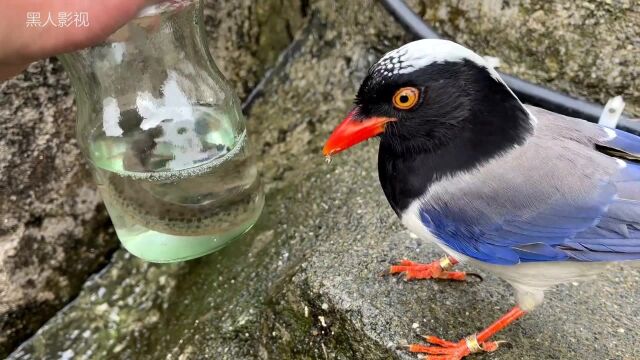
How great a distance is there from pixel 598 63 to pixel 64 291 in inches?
95.9

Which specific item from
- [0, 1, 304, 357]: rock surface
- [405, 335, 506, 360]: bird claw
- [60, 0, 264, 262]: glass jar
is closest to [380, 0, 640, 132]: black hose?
[0, 1, 304, 357]: rock surface

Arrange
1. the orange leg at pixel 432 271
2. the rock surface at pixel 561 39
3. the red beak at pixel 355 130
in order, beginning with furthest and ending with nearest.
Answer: the rock surface at pixel 561 39
the orange leg at pixel 432 271
the red beak at pixel 355 130

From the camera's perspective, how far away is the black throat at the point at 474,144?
1.76m

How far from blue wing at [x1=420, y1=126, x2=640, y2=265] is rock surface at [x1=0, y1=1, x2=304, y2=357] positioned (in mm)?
1552

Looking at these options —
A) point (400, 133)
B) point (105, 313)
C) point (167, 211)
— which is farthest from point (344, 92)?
point (105, 313)

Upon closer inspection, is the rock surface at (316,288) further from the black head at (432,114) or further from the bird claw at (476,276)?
the black head at (432,114)

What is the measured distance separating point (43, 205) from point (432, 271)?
1.58 m

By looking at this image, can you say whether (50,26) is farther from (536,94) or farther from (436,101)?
(536,94)

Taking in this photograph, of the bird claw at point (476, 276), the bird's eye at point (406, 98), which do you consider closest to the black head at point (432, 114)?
the bird's eye at point (406, 98)

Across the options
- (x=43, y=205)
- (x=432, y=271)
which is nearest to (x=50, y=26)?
(x=43, y=205)

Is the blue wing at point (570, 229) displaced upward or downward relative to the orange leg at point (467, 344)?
upward

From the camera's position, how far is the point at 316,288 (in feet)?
7.16

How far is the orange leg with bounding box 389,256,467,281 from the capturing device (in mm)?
2174

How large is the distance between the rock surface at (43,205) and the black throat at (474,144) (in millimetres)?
1400
